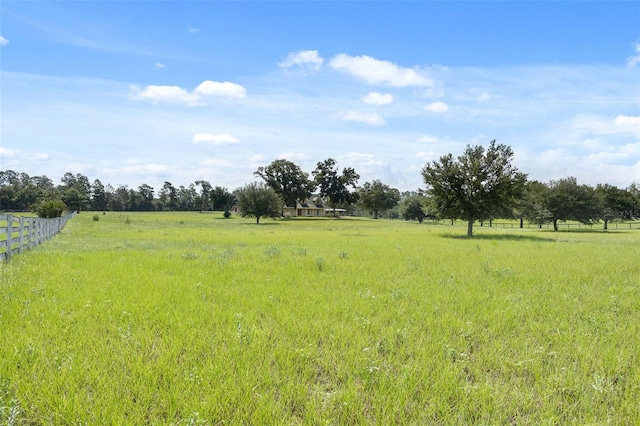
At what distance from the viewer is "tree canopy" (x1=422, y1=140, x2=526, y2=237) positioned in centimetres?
3694

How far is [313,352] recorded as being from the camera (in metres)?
5.37

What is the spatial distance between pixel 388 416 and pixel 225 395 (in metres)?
1.84

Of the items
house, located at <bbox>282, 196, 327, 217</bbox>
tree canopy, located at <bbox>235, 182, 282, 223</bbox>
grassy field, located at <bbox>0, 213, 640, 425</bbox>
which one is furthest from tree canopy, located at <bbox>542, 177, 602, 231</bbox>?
house, located at <bbox>282, 196, 327, 217</bbox>

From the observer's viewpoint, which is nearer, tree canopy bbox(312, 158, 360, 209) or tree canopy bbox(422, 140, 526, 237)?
tree canopy bbox(422, 140, 526, 237)

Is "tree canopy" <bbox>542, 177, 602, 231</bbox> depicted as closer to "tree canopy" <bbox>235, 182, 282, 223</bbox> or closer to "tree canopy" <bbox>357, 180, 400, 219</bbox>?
"tree canopy" <bbox>235, 182, 282, 223</bbox>

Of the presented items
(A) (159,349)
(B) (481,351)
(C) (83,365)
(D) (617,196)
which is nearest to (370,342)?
(B) (481,351)

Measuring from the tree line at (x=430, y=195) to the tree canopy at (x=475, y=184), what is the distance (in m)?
0.09

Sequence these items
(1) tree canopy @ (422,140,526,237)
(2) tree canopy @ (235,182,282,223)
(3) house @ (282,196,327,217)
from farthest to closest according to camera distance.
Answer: (3) house @ (282,196,327,217) < (2) tree canopy @ (235,182,282,223) < (1) tree canopy @ (422,140,526,237)

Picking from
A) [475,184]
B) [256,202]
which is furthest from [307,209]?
[475,184]

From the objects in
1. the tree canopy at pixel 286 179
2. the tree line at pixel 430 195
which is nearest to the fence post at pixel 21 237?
the tree line at pixel 430 195

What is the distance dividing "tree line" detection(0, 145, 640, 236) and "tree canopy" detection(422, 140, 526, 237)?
0.09 meters

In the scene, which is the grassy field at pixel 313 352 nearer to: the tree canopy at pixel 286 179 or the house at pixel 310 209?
the tree canopy at pixel 286 179

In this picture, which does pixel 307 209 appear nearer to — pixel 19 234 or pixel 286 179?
pixel 286 179

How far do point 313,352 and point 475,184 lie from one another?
36.5m
